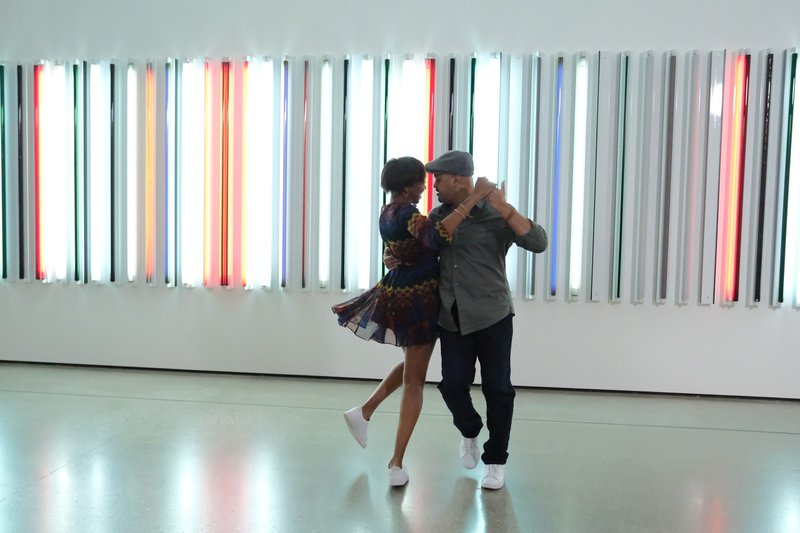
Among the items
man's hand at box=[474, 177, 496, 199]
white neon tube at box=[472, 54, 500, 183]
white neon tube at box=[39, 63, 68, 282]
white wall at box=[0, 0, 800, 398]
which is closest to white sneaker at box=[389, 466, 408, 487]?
man's hand at box=[474, 177, 496, 199]

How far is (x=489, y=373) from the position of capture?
298 cm

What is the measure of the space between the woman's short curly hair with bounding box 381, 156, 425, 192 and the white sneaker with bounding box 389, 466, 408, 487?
1.15 metres

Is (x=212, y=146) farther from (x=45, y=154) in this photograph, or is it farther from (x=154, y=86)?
(x=45, y=154)

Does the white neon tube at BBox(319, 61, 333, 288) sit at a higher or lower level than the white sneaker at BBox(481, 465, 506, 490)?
higher

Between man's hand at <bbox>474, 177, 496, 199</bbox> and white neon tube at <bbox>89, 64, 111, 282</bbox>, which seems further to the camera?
white neon tube at <bbox>89, 64, 111, 282</bbox>

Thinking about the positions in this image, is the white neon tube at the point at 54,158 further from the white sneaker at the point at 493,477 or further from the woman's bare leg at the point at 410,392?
the white sneaker at the point at 493,477

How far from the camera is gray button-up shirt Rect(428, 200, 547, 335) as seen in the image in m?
2.92

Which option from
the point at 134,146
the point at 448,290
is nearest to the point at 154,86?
the point at 134,146

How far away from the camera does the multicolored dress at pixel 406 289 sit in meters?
2.94

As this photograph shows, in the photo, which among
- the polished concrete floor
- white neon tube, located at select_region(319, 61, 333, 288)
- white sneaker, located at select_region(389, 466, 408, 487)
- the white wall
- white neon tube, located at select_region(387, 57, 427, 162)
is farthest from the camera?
white neon tube, located at select_region(319, 61, 333, 288)

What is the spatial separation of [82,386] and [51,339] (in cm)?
85

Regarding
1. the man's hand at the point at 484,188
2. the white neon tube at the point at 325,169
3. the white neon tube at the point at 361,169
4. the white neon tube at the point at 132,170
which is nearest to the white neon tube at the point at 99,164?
the white neon tube at the point at 132,170

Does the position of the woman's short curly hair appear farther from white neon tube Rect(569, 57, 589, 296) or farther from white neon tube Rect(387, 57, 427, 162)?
white neon tube Rect(569, 57, 589, 296)

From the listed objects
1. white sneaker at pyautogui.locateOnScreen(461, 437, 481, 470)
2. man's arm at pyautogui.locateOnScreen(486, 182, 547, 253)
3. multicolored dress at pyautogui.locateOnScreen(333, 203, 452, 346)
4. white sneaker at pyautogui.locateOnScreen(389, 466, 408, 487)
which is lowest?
white sneaker at pyautogui.locateOnScreen(389, 466, 408, 487)
